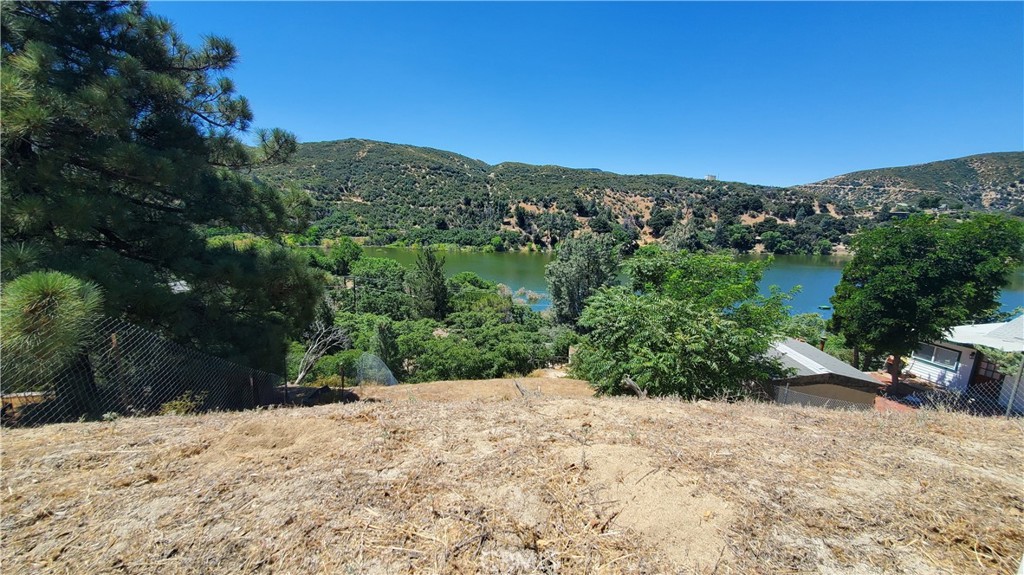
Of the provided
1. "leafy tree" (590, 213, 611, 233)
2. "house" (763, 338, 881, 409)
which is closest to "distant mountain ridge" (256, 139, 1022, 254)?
"leafy tree" (590, 213, 611, 233)

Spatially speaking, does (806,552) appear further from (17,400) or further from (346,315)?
(346,315)

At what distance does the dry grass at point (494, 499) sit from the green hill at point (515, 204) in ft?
181

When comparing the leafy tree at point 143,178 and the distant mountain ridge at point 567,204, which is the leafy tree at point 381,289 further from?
the distant mountain ridge at point 567,204

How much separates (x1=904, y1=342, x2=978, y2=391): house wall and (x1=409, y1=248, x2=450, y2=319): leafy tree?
2269 cm

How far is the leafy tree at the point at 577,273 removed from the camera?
2289 cm

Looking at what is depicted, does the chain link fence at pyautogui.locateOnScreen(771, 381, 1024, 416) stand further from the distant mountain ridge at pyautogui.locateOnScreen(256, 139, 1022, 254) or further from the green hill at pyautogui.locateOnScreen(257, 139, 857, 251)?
the green hill at pyautogui.locateOnScreen(257, 139, 857, 251)

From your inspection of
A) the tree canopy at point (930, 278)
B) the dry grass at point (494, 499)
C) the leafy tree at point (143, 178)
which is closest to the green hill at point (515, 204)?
the tree canopy at point (930, 278)

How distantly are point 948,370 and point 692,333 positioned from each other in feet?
47.4

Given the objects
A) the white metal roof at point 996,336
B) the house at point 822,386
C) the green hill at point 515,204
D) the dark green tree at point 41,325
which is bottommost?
the house at point 822,386

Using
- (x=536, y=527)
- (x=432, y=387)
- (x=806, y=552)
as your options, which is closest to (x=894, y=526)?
(x=806, y=552)

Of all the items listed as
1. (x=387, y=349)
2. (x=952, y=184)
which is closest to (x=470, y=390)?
(x=387, y=349)

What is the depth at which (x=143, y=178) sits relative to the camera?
4680mm

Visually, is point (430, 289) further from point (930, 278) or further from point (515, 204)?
point (515, 204)

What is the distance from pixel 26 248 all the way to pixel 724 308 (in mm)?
11563
